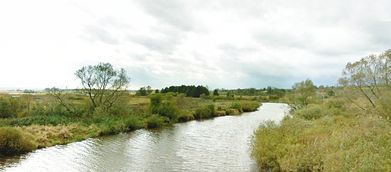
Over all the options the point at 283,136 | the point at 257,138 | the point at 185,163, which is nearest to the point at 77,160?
the point at 185,163

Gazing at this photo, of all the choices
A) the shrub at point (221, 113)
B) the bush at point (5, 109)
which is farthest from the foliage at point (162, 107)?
the bush at point (5, 109)

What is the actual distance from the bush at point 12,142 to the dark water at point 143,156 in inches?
44.5

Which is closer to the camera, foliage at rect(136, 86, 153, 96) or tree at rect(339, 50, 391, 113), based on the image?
tree at rect(339, 50, 391, 113)

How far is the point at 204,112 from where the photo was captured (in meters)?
73.7

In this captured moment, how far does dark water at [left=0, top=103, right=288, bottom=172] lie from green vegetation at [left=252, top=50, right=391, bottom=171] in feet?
9.83

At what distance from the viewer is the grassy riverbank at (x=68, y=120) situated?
30875mm

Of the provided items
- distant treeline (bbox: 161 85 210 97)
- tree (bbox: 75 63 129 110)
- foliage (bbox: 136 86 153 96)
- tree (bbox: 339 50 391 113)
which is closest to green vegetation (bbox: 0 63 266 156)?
tree (bbox: 75 63 129 110)

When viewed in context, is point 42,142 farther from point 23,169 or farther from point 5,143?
point 23,169

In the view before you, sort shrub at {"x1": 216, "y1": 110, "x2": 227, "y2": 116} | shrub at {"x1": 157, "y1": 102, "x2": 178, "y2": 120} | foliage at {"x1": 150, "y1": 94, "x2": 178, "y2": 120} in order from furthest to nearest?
shrub at {"x1": 216, "y1": 110, "x2": 227, "y2": 116} → shrub at {"x1": 157, "y1": 102, "x2": 178, "y2": 120} → foliage at {"x1": 150, "y1": 94, "x2": 178, "y2": 120}

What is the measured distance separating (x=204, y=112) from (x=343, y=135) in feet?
188

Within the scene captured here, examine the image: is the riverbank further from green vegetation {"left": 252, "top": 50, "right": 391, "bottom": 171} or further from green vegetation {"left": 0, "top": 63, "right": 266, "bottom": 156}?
green vegetation {"left": 0, "top": 63, "right": 266, "bottom": 156}

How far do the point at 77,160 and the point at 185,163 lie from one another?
341 inches

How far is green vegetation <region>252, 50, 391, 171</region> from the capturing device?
44.4ft

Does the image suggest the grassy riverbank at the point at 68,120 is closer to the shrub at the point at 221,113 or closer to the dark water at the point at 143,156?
the dark water at the point at 143,156
